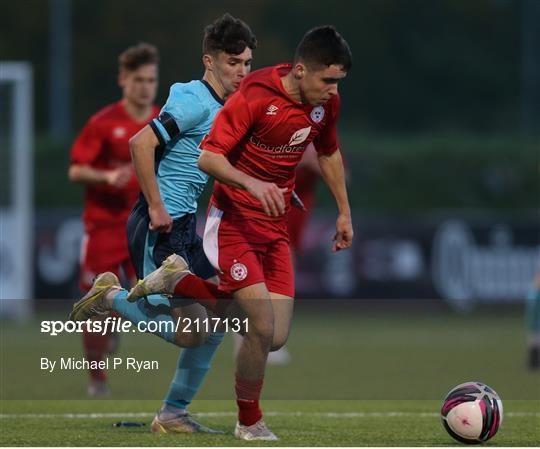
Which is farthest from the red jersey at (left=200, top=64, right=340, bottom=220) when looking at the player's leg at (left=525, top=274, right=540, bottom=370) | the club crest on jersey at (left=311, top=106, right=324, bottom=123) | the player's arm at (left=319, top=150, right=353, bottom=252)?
the player's leg at (left=525, top=274, right=540, bottom=370)

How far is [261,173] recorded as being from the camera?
7.78m

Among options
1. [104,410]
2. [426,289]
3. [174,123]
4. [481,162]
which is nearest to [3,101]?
[426,289]

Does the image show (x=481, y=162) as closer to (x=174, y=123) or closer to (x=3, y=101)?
(x=3, y=101)

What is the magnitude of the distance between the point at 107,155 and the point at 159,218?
138 inches

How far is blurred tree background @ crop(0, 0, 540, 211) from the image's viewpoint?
24797mm

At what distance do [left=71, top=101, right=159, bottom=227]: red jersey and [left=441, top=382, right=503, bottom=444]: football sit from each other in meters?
4.16

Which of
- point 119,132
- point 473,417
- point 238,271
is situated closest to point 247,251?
point 238,271

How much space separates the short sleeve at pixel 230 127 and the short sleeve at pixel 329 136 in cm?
54

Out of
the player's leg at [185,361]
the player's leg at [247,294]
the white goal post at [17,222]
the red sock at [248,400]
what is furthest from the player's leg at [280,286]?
the white goal post at [17,222]

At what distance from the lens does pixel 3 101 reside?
64.3ft

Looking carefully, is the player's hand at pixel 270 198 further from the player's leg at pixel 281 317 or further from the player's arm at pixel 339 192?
the player's arm at pixel 339 192

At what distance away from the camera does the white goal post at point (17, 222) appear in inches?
720

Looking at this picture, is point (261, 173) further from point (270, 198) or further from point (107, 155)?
point (107, 155)

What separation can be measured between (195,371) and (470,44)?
22.9 m
